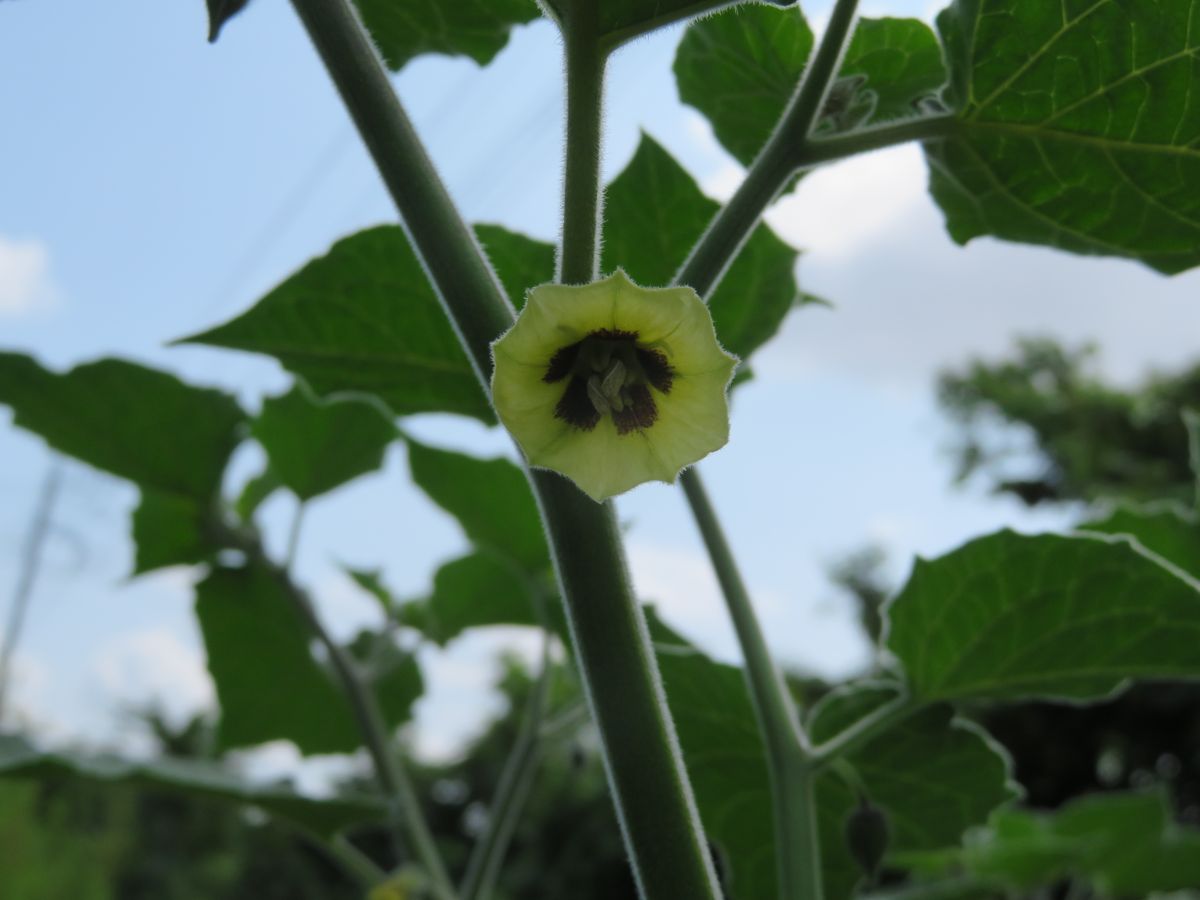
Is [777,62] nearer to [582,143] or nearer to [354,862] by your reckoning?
[582,143]

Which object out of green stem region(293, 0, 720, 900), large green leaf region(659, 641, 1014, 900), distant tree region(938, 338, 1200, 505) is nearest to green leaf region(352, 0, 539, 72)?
green stem region(293, 0, 720, 900)

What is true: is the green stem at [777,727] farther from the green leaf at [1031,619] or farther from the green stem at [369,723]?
the green stem at [369,723]

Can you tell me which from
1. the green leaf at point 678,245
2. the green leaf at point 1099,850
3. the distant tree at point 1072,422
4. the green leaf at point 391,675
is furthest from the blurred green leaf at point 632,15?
the distant tree at point 1072,422

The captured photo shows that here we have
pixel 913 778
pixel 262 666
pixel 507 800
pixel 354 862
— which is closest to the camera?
pixel 913 778

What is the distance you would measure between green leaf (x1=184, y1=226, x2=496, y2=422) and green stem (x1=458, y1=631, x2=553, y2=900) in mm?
323

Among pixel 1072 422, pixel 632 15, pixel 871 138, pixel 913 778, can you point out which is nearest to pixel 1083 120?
pixel 871 138

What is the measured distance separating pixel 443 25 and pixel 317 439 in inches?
23.9

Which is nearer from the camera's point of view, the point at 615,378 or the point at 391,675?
the point at 615,378

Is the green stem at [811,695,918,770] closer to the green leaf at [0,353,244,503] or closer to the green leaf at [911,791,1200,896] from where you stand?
the green leaf at [0,353,244,503]

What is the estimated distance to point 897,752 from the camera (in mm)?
791

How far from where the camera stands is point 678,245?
75cm

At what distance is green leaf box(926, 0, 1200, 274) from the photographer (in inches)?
21.7

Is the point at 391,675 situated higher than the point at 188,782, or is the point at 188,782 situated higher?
the point at 391,675

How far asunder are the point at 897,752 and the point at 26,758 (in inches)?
22.3
